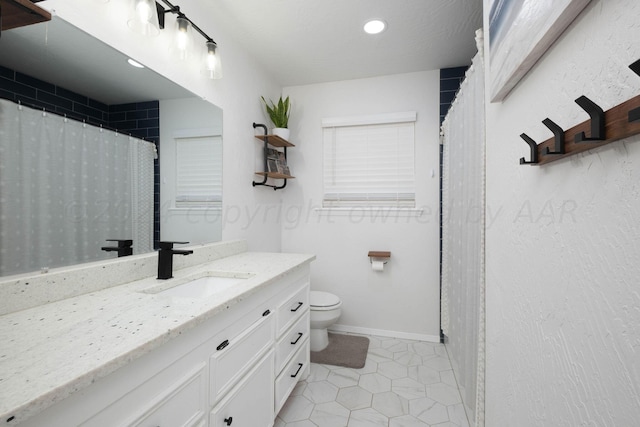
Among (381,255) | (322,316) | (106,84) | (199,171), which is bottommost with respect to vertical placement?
(322,316)

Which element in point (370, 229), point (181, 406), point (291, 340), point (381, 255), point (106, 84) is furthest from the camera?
point (370, 229)

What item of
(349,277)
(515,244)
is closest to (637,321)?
(515,244)

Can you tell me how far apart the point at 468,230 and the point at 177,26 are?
6.14ft

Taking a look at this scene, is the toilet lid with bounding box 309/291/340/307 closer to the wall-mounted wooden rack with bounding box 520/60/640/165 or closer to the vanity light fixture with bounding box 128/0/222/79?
the vanity light fixture with bounding box 128/0/222/79

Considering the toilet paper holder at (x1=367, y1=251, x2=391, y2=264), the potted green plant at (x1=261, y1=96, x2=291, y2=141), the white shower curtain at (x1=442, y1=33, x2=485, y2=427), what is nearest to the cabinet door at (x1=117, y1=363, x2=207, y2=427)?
the white shower curtain at (x1=442, y1=33, x2=485, y2=427)

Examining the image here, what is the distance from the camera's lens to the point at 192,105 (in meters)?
1.73

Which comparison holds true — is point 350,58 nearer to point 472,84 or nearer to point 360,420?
point 472,84

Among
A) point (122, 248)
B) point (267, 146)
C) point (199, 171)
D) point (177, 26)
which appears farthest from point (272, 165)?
point (122, 248)

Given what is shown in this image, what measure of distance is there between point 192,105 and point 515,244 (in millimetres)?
1753

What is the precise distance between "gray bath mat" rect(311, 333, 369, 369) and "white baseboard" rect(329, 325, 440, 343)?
0.10 metres

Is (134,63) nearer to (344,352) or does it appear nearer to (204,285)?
(204,285)

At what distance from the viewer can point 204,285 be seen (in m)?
1.49

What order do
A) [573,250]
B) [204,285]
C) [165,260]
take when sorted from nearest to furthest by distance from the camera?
[573,250], [165,260], [204,285]

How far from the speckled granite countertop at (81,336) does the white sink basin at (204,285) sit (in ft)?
0.37
